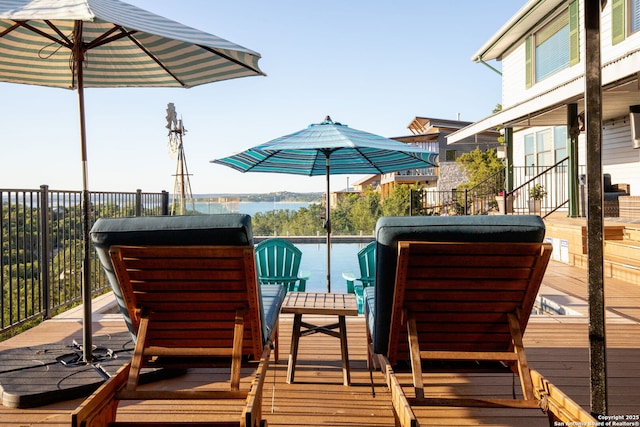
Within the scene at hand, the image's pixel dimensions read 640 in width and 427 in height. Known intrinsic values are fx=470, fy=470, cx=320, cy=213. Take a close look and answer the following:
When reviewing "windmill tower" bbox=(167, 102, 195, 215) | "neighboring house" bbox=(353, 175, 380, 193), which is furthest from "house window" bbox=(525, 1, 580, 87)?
"neighboring house" bbox=(353, 175, 380, 193)

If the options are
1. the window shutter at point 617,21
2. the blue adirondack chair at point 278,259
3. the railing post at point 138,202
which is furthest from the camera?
the window shutter at point 617,21

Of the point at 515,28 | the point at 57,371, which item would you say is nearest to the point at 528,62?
the point at 515,28

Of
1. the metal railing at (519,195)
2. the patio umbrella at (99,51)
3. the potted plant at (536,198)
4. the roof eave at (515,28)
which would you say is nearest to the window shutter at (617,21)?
the roof eave at (515,28)

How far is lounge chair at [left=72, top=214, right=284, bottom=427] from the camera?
212 centimetres

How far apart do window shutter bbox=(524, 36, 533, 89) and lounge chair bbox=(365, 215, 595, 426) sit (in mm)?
12246

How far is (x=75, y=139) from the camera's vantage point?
3053 millimetres

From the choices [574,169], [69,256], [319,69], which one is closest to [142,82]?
[69,256]

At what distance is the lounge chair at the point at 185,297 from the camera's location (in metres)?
2.12

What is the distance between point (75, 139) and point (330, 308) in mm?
1975

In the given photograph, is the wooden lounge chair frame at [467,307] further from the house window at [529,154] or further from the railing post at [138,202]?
the house window at [529,154]

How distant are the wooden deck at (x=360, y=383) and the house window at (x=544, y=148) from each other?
889 centimetres

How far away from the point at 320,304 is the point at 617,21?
9567 millimetres

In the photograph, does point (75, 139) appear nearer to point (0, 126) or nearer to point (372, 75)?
point (372, 75)

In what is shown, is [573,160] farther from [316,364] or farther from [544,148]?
[316,364]
